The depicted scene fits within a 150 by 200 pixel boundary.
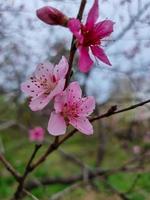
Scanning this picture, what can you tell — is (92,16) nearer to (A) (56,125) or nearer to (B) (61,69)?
(B) (61,69)

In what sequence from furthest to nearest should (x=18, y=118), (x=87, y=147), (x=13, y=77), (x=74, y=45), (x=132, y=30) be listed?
(x=87, y=147), (x=18, y=118), (x=13, y=77), (x=132, y=30), (x=74, y=45)

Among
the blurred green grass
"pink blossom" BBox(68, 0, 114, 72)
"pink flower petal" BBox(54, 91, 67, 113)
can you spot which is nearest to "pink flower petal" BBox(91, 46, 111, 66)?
"pink blossom" BBox(68, 0, 114, 72)

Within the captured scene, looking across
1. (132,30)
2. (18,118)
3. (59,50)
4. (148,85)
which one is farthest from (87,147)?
(132,30)

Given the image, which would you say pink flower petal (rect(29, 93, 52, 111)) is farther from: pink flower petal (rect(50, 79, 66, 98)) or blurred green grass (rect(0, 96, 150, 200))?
blurred green grass (rect(0, 96, 150, 200))

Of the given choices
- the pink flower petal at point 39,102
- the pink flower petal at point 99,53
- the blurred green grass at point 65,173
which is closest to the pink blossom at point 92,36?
the pink flower petal at point 99,53

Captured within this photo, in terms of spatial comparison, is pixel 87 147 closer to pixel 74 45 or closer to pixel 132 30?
pixel 132 30

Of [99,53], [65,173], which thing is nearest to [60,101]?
[99,53]
